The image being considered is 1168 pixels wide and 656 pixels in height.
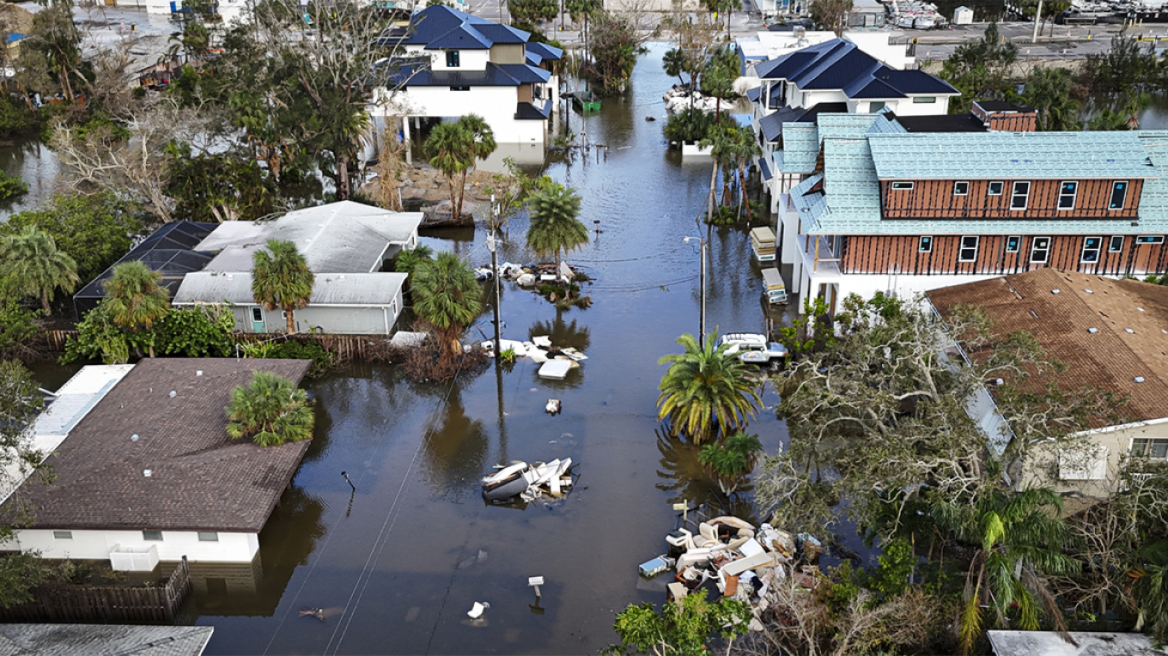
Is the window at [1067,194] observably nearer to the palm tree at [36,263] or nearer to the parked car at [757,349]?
the parked car at [757,349]

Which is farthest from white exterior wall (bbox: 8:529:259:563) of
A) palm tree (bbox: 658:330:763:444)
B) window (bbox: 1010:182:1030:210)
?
window (bbox: 1010:182:1030:210)

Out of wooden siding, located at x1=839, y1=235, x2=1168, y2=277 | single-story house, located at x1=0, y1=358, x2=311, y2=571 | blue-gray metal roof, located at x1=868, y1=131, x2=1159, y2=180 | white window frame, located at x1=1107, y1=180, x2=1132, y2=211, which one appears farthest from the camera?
wooden siding, located at x1=839, y1=235, x2=1168, y2=277

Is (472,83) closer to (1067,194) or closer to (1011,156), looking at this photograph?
(1011,156)

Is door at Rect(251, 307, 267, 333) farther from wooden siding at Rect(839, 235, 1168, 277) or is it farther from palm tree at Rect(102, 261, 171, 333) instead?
wooden siding at Rect(839, 235, 1168, 277)

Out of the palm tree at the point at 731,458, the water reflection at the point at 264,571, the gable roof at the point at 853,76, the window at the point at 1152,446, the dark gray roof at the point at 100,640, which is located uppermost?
the gable roof at the point at 853,76

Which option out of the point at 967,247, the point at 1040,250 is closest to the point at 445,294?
the point at 967,247

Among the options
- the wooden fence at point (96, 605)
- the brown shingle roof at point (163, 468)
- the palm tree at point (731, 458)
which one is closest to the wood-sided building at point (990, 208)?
the palm tree at point (731, 458)
